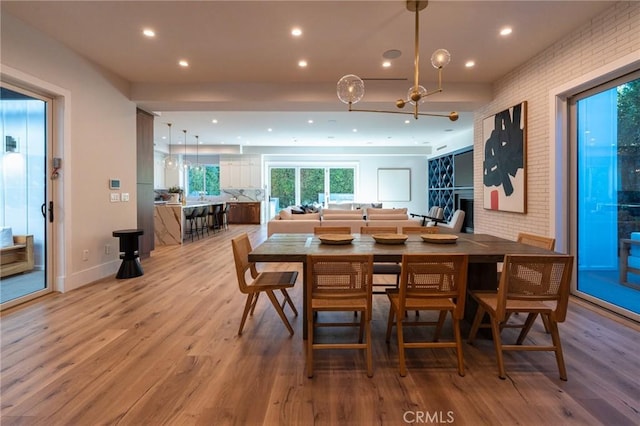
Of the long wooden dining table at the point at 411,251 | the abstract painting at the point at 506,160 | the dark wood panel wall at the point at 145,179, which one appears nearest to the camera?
the long wooden dining table at the point at 411,251

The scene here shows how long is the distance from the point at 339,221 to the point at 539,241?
3.93 m

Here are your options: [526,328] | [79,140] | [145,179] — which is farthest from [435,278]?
[145,179]

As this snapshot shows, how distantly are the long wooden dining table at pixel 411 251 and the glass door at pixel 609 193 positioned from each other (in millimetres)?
1412

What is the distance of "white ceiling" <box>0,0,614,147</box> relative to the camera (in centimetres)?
311

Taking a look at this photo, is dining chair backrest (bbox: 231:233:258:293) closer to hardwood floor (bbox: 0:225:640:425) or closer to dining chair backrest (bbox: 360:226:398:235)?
hardwood floor (bbox: 0:225:640:425)

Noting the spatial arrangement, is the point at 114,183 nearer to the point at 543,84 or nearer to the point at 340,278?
the point at 340,278

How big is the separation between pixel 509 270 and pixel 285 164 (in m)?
11.9

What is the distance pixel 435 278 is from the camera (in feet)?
6.83

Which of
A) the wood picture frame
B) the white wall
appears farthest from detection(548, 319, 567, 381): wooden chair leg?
the wood picture frame

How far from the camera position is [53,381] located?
78.7 inches

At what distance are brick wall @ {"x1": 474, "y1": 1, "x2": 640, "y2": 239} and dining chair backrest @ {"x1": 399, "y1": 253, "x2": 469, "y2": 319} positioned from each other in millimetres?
2732

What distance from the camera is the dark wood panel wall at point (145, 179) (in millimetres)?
5570

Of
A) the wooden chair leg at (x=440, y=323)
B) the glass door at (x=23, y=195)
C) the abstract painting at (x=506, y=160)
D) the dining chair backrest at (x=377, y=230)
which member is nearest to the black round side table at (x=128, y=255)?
the glass door at (x=23, y=195)

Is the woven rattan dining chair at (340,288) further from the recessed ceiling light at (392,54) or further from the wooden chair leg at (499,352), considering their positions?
the recessed ceiling light at (392,54)
